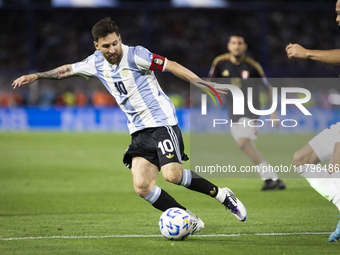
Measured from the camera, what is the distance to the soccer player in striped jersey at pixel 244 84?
8.07m

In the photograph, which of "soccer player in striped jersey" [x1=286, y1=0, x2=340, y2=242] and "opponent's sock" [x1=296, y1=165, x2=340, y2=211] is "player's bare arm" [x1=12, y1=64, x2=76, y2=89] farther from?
"opponent's sock" [x1=296, y1=165, x2=340, y2=211]

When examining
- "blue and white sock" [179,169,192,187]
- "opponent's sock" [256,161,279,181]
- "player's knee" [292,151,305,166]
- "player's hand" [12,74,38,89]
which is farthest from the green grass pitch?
"player's hand" [12,74,38,89]

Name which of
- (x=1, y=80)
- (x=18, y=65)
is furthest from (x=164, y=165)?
(x=18, y=65)

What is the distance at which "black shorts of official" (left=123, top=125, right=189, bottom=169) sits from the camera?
483 centimetres

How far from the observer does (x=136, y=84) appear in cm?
497

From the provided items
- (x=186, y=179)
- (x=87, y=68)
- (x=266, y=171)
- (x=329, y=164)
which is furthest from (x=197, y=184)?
(x=266, y=171)

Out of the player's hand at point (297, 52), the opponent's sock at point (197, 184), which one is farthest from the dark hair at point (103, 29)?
the player's hand at point (297, 52)

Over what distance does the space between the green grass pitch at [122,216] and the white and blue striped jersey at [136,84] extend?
45.7 inches

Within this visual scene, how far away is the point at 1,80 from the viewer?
24.7m

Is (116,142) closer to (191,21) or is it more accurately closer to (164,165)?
(164,165)

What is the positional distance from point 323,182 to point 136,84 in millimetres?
2003

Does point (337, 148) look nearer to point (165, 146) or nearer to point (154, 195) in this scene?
point (165, 146)

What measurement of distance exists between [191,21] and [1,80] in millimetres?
11191

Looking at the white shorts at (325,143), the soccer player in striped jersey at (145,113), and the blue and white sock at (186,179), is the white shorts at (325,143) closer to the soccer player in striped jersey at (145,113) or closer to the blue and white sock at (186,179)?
the soccer player in striped jersey at (145,113)
